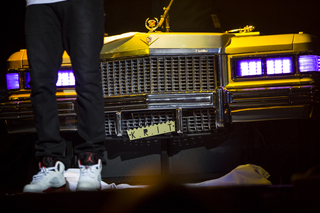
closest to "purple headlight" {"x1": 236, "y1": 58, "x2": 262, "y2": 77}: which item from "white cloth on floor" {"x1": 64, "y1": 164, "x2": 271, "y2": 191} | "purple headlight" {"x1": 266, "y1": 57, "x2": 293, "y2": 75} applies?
"purple headlight" {"x1": 266, "y1": 57, "x2": 293, "y2": 75}

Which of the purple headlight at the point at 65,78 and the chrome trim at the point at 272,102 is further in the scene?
the purple headlight at the point at 65,78

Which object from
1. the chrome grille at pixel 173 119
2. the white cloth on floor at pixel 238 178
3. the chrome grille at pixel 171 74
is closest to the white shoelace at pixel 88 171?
the white cloth on floor at pixel 238 178

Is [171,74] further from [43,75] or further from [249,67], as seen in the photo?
[43,75]

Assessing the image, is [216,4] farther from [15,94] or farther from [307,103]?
[15,94]

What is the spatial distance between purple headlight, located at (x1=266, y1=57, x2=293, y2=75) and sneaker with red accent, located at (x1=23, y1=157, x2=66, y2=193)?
146 centimetres

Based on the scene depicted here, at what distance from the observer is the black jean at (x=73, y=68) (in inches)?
48.3

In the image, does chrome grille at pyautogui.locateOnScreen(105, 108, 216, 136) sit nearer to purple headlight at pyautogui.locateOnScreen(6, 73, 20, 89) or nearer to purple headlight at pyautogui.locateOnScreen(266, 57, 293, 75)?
purple headlight at pyautogui.locateOnScreen(266, 57, 293, 75)

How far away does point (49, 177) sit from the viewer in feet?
3.75

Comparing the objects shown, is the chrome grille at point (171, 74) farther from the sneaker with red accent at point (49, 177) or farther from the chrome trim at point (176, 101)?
the sneaker with red accent at point (49, 177)

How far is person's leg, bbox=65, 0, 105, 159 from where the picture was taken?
4.02 ft

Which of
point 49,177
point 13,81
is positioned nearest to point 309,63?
point 49,177

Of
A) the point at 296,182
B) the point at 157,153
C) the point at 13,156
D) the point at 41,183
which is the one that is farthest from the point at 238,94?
the point at 13,156

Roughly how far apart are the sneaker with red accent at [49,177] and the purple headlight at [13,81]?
100cm

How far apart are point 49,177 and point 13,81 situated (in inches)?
44.7
